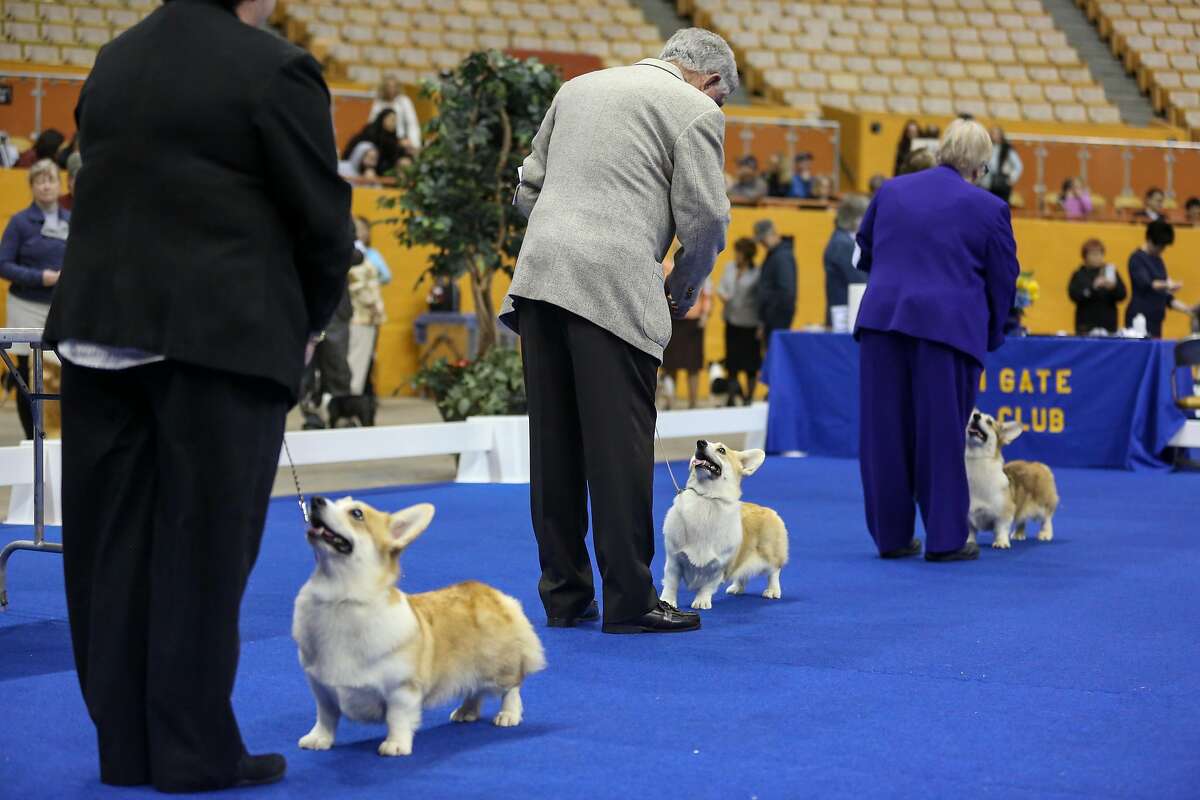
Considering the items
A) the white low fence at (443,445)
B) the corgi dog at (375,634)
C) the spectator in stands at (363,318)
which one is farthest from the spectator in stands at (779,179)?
the corgi dog at (375,634)

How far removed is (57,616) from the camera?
4.41 metres

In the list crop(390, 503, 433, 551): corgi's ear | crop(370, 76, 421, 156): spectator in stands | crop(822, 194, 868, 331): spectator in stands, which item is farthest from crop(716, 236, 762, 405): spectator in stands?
crop(390, 503, 433, 551): corgi's ear

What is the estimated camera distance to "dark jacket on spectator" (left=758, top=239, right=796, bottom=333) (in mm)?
12008

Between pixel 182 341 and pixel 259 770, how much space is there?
75 cm

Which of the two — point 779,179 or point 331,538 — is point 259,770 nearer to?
point 331,538

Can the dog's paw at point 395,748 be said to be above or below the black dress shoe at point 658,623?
above

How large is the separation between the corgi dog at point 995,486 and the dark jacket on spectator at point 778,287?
18.6 feet

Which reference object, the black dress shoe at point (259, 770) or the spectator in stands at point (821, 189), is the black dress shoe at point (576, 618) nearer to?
the black dress shoe at point (259, 770)

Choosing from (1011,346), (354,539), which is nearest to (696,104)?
(354,539)

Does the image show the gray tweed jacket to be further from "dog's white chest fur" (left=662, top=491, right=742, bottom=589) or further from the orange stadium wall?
the orange stadium wall

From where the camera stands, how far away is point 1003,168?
600 inches

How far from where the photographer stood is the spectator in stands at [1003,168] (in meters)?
15.0

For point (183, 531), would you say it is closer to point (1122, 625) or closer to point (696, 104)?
point (696, 104)

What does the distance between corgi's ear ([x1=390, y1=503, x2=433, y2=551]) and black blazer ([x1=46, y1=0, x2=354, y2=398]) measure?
1.52ft
